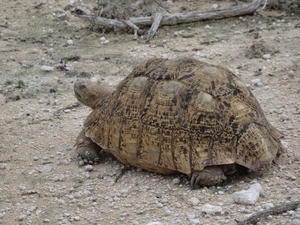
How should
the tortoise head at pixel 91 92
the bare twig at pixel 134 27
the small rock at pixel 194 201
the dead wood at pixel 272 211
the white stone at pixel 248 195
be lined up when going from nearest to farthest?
1. the dead wood at pixel 272 211
2. the white stone at pixel 248 195
3. the small rock at pixel 194 201
4. the tortoise head at pixel 91 92
5. the bare twig at pixel 134 27

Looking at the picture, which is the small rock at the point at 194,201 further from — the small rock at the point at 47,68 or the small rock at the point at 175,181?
the small rock at the point at 47,68

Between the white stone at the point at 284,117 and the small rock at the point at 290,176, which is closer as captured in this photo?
the small rock at the point at 290,176

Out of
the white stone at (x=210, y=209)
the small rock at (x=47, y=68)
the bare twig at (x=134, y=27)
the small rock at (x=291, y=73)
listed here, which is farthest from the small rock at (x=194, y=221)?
the bare twig at (x=134, y=27)

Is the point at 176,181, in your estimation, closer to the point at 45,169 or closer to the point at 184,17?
the point at 45,169

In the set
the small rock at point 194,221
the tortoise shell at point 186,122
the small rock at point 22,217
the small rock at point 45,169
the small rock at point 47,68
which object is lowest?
the small rock at point 47,68

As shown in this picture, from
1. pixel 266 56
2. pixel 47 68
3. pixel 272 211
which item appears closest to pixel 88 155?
pixel 272 211

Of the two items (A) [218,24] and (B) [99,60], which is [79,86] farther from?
(A) [218,24]

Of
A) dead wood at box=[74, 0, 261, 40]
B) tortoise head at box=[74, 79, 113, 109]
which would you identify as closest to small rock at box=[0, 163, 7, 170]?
tortoise head at box=[74, 79, 113, 109]
